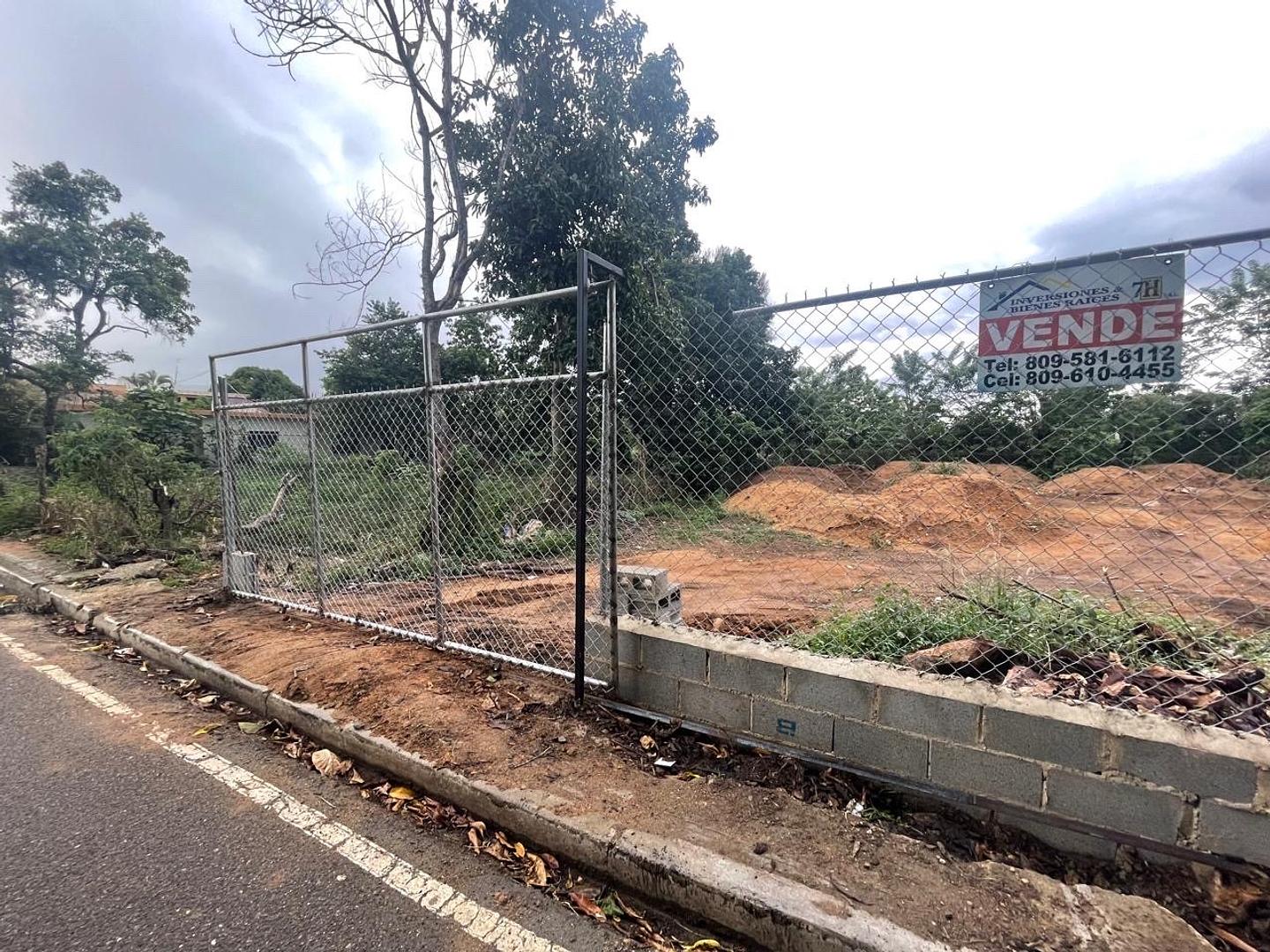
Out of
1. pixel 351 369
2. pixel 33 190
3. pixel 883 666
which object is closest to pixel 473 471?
pixel 883 666

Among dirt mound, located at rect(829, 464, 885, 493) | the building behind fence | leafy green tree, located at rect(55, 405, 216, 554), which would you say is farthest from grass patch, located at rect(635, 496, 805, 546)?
leafy green tree, located at rect(55, 405, 216, 554)

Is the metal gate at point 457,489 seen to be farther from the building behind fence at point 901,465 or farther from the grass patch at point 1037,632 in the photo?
the grass patch at point 1037,632

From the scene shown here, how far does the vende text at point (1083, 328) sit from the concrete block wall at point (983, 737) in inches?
51.9

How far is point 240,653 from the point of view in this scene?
417cm

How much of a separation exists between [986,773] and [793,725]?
2.42ft

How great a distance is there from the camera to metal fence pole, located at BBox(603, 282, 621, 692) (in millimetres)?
3012

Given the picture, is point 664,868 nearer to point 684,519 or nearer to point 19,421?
point 684,519

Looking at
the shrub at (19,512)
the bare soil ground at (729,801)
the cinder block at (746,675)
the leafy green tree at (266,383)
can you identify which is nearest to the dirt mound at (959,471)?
the cinder block at (746,675)

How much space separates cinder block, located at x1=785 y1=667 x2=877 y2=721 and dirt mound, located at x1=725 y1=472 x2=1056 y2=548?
1124 millimetres

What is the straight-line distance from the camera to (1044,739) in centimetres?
211

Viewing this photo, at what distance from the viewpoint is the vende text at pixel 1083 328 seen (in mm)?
1972

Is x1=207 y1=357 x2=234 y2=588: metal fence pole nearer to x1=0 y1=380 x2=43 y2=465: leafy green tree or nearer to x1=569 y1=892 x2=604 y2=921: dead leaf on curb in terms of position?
x1=569 y1=892 x2=604 y2=921: dead leaf on curb

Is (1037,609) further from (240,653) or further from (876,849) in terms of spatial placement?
(240,653)

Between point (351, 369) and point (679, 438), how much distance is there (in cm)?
2160
